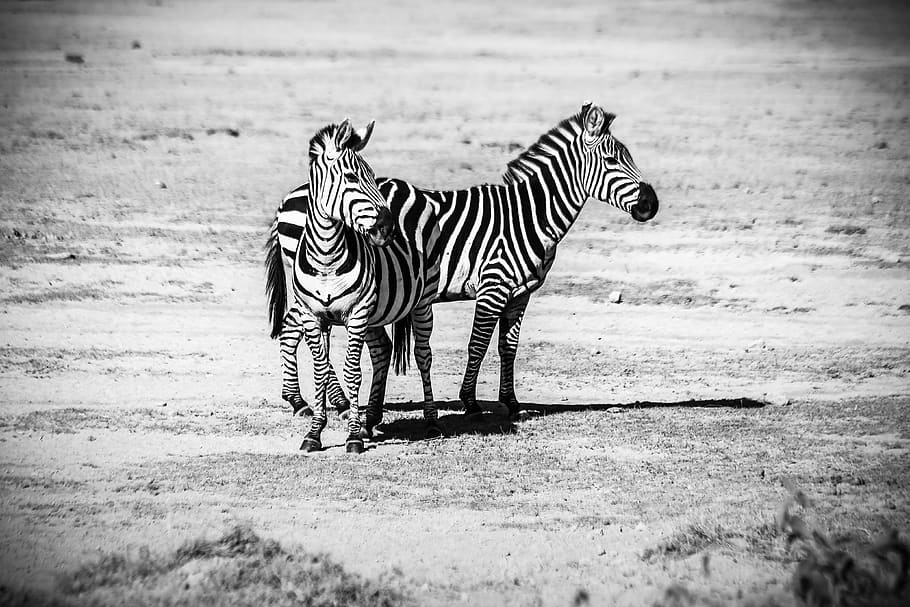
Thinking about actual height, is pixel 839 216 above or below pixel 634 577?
above

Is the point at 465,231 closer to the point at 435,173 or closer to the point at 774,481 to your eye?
the point at 774,481

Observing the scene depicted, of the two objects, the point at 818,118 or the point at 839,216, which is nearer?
the point at 839,216

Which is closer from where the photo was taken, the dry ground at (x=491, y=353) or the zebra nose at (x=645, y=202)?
the dry ground at (x=491, y=353)

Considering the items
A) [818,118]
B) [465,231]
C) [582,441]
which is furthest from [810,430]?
[818,118]

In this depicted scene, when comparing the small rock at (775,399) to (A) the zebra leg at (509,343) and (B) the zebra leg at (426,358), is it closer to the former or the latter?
(A) the zebra leg at (509,343)

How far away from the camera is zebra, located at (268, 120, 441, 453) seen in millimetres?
7035

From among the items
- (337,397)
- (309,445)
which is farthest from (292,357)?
(309,445)

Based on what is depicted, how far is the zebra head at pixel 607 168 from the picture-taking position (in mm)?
8250

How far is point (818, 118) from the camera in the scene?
69.6 feet

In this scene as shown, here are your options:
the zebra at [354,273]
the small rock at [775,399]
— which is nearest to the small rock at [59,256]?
the zebra at [354,273]

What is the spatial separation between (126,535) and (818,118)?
18063 millimetres

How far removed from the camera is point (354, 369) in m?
7.32

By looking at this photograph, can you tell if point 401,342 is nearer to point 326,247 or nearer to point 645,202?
point 326,247

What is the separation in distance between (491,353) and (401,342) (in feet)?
6.83
